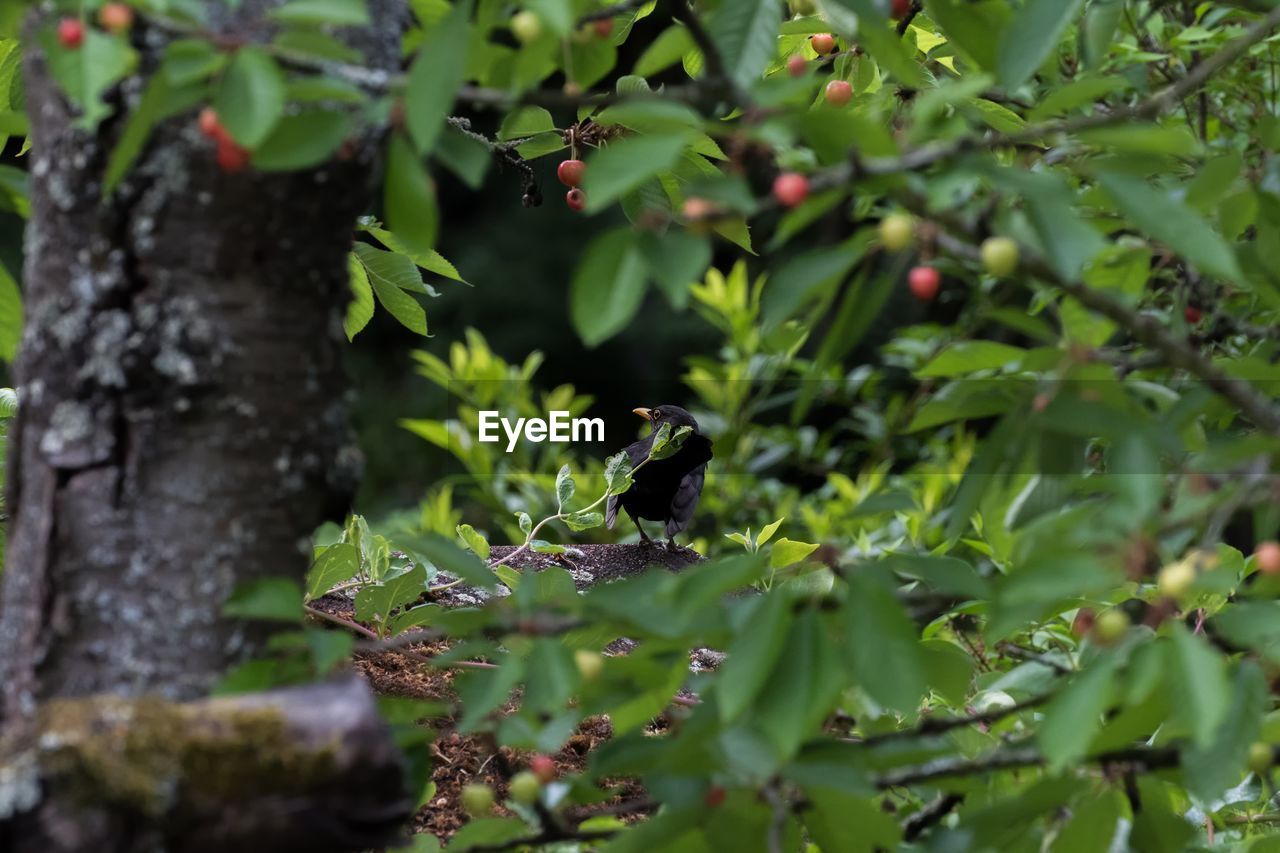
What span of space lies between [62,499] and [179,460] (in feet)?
0.30

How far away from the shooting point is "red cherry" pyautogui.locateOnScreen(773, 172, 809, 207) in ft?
2.76

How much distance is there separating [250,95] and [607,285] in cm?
26

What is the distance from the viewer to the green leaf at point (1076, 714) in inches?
32.4

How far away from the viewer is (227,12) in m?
0.98

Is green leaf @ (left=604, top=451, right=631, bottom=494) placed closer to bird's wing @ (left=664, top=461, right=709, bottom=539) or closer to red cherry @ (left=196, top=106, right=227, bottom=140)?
bird's wing @ (left=664, top=461, right=709, bottom=539)

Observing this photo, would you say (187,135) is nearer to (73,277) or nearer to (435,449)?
(73,277)

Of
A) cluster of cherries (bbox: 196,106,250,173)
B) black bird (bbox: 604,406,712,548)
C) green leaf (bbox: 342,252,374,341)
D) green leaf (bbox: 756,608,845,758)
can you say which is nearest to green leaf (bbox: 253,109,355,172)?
cluster of cherries (bbox: 196,106,250,173)

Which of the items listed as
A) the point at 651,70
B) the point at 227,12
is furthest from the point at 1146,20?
the point at 227,12

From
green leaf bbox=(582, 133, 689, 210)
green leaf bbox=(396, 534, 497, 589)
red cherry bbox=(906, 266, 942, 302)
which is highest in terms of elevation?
green leaf bbox=(582, 133, 689, 210)

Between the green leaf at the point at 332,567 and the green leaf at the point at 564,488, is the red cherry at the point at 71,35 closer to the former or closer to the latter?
the green leaf at the point at 332,567

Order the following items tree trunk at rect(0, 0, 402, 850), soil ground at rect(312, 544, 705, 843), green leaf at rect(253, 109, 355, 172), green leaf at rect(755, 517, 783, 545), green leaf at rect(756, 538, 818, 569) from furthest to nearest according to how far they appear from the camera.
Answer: green leaf at rect(755, 517, 783, 545), green leaf at rect(756, 538, 818, 569), soil ground at rect(312, 544, 705, 843), tree trunk at rect(0, 0, 402, 850), green leaf at rect(253, 109, 355, 172)

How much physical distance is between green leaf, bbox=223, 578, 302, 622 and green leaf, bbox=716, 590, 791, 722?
0.32 meters

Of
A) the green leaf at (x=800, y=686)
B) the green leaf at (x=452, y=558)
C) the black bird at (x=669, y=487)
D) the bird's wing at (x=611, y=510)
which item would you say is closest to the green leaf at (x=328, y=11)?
the green leaf at (x=452, y=558)

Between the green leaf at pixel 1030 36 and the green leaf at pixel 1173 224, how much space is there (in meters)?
0.14
